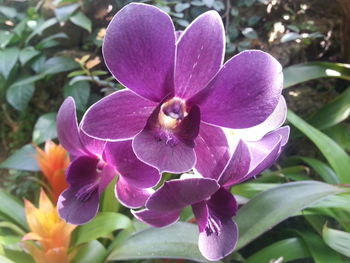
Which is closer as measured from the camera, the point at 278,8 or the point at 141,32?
the point at 141,32

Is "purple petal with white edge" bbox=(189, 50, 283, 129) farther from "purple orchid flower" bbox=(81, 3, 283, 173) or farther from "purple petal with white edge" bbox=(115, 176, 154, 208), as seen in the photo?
"purple petal with white edge" bbox=(115, 176, 154, 208)

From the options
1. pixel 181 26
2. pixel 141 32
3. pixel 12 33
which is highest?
pixel 141 32

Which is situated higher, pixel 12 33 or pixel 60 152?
pixel 12 33

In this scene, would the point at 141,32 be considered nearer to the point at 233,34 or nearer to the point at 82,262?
the point at 82,262

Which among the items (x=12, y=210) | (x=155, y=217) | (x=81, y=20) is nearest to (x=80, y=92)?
(x=81, y=20)

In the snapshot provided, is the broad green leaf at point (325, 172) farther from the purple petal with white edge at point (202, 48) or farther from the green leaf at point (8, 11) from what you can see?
the green leaf at point (8, 11)

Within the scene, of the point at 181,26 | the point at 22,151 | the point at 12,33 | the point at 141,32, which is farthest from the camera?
the point at 12,33

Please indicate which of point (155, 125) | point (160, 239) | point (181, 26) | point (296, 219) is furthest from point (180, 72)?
point (296, 219)
